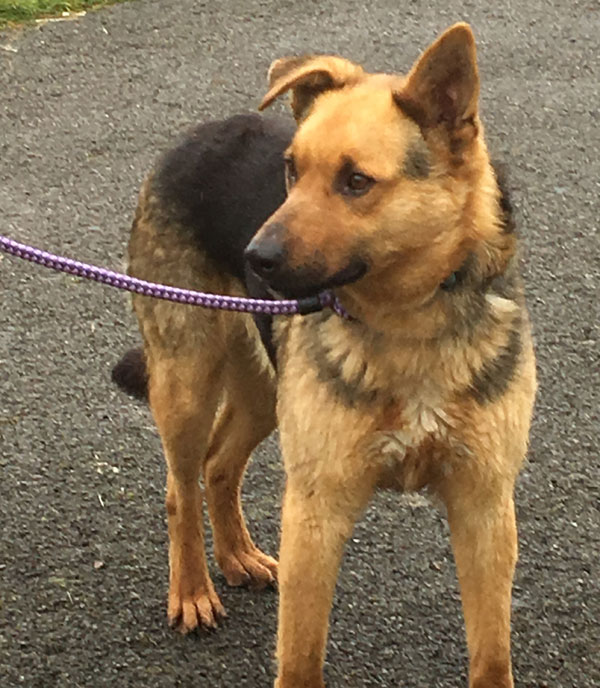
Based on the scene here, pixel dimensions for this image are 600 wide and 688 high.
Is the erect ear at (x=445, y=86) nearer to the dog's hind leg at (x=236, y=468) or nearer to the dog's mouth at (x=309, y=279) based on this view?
the dog's mouth at (x=309, y=279)

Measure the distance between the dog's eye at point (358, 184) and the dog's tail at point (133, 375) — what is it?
1606 mm

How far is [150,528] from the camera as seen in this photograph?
4.62 metres

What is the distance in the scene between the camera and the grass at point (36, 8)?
10.6m

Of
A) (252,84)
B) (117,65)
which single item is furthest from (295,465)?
(117,65)

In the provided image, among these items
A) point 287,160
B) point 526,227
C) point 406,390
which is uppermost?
point 287,160

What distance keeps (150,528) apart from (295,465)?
149 cm

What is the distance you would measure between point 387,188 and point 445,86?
0.33 meters

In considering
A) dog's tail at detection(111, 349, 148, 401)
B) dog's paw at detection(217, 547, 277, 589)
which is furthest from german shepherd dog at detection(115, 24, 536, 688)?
dog's paw at detection(217, 547, 277, 589)

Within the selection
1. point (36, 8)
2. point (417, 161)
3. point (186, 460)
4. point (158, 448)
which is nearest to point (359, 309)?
point (417, 161)

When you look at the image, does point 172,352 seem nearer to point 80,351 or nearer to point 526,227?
point 80,351

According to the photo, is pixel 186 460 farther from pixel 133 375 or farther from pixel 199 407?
pixel 133 375

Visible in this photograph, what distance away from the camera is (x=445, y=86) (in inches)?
117

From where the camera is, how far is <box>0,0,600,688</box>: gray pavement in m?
4.04

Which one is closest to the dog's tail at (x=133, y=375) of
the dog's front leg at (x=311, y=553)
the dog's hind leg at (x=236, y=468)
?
the dog's hind leg at (x=236, y=468)
